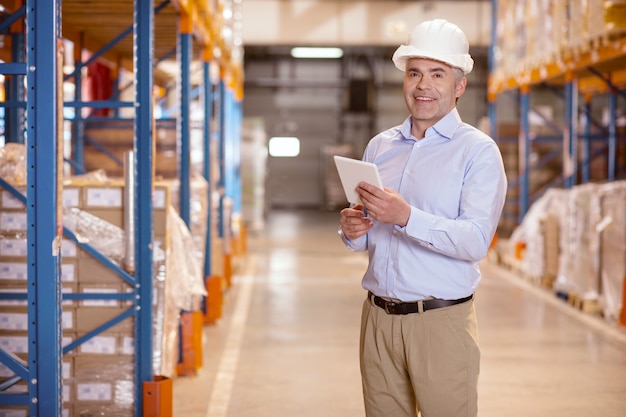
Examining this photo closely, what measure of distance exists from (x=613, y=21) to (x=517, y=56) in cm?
494

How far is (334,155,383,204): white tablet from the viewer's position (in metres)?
2.80

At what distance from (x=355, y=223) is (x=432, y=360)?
58 centimetres

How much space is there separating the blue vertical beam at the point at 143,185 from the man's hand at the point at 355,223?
7.34 feet

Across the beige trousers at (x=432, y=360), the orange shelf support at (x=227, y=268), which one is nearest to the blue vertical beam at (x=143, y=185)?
the beige trousers at (x=432, y=360)

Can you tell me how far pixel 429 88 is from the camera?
3.02 m

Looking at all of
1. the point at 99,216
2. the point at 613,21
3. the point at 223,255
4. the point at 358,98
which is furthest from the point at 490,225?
the point at 358,98

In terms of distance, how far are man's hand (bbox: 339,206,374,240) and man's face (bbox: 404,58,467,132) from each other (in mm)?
429

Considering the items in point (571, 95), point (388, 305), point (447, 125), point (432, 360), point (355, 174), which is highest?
point (571, 95)

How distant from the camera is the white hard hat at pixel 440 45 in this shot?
2982mm

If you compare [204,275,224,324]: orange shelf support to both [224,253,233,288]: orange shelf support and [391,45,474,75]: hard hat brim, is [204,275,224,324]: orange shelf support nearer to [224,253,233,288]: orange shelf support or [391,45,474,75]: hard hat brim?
[224,253,233,288]: orange shelf support

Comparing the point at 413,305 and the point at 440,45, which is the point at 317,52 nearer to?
the point at 440,45

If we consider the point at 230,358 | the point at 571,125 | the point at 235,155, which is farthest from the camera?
the point at 235,155

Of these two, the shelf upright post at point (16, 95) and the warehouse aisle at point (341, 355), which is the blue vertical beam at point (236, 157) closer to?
the warehouse aisle at point (341, 355)

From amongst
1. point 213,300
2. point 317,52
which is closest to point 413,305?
point 213,300
